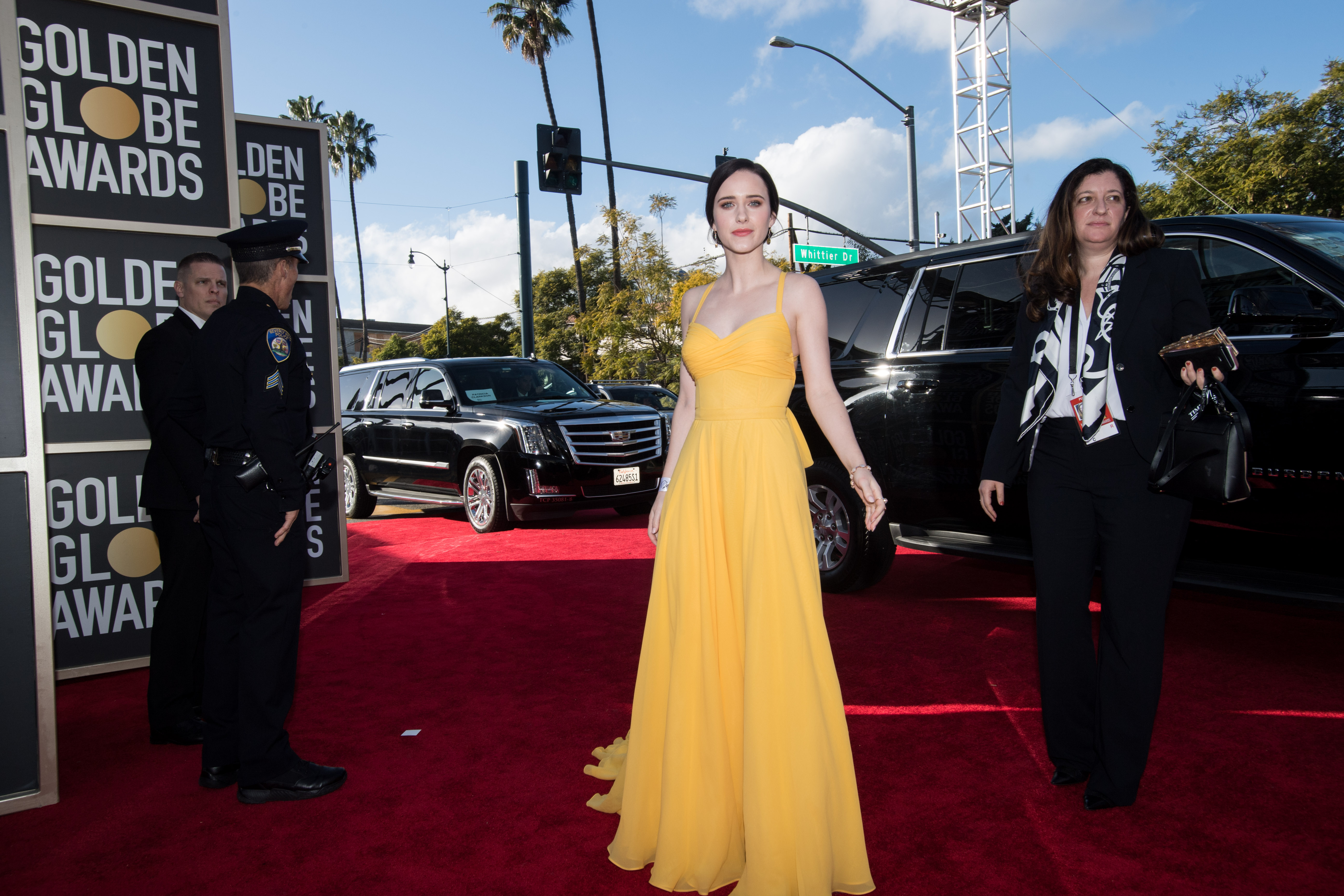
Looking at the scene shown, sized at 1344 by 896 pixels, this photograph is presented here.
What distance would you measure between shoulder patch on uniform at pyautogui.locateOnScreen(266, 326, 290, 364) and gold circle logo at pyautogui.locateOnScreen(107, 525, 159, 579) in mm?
2167

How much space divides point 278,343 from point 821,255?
17974 millimetres

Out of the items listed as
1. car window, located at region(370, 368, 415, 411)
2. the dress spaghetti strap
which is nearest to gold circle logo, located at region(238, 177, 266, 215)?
car window, located at region(370, 368, 415, 411)

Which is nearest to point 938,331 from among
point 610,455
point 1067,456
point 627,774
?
point 1067,456

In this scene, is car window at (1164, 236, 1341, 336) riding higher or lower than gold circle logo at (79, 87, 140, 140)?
lower

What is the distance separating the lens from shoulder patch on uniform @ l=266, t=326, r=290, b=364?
3199mm

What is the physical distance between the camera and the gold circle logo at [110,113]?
4.66m

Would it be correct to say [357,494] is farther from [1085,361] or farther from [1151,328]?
[1151,328]

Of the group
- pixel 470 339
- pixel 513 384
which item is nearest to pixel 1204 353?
pixel 513 384

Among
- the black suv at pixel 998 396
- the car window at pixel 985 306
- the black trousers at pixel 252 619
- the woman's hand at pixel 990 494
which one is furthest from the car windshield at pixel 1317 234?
the black trousers at pixel 252 619

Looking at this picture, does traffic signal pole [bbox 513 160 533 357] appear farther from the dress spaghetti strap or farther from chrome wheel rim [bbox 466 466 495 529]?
the dress spaghetti strap

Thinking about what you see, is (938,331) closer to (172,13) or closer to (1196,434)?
(1196,434)

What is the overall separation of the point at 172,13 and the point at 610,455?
19.2 ft

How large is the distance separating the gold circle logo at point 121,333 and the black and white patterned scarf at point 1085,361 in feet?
14.1

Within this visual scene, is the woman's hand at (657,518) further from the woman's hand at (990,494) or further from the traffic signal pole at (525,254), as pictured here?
the traffic signal pole at (525,254)
